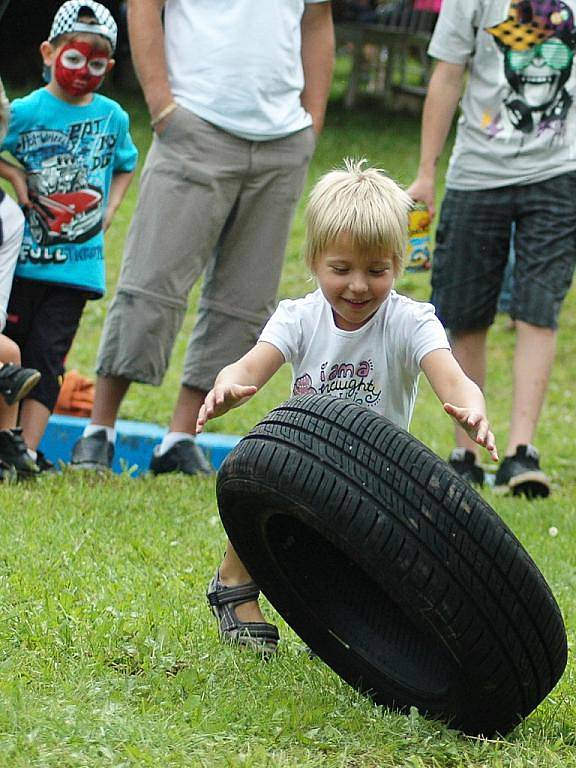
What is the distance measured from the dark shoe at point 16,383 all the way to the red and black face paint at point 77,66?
49.0 inches

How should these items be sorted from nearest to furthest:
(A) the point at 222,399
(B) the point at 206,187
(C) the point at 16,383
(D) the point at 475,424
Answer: (D) the point at 475,424 < (A) the point at 222,399 < (C) the point at 16,383 < (B) the point at 206,187

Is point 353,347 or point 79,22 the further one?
point 79,22

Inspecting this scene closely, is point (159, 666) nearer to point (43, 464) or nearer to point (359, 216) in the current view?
point (359, 216)

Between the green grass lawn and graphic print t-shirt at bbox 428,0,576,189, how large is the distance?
5.10 ft

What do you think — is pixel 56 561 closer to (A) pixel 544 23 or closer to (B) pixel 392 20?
(A) pixel 544 23

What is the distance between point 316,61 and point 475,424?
10.5 ft

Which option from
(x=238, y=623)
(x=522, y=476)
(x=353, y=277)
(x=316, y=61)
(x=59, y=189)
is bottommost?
(x=522, y=476)

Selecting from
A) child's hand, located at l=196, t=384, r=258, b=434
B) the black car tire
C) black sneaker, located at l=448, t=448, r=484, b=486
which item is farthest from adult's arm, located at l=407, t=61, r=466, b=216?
the black car tire

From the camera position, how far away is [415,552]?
2686mm

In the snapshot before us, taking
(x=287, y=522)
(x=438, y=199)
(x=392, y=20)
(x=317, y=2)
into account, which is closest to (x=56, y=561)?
(x=287, y=522)

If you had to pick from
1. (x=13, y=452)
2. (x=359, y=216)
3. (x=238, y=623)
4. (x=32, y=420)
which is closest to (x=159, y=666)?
(x=238, y=623)

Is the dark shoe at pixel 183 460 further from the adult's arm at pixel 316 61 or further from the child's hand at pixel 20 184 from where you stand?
the adult's arm at pixel 316 61

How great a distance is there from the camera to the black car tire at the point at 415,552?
269cm

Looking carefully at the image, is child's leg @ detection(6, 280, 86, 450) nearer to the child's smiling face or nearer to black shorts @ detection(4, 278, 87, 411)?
black shorts @ detection(4, 278, 87, 411)
